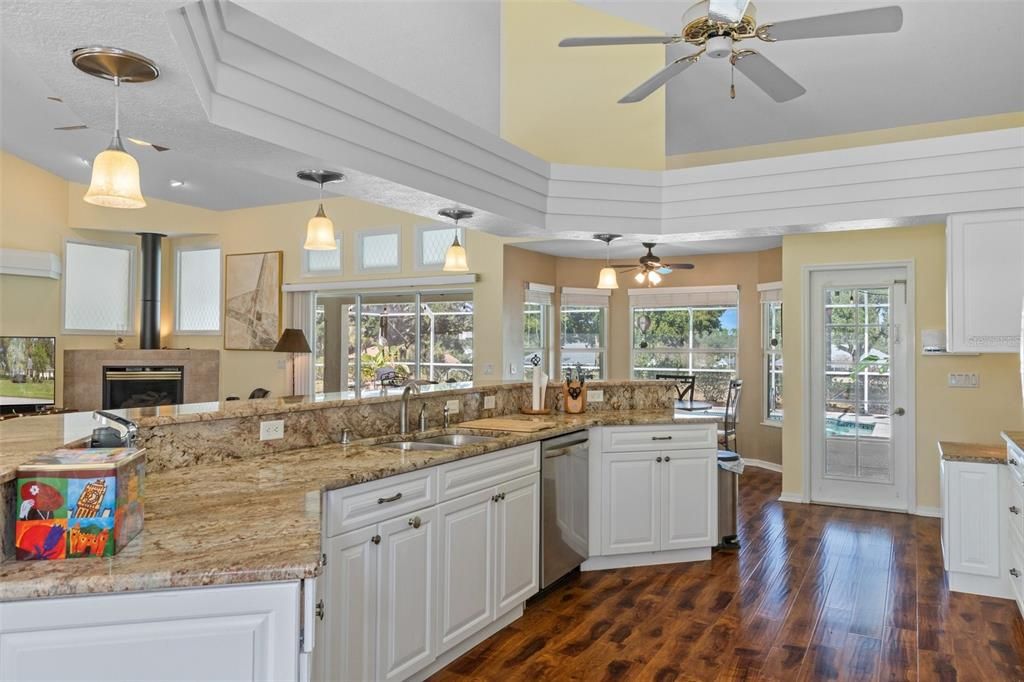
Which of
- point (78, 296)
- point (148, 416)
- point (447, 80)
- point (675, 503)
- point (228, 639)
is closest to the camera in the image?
point (228, 639)

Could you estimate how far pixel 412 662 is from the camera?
8.58 feet

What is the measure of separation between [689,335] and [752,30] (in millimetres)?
6001

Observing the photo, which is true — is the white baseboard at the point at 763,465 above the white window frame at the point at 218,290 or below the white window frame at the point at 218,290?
below

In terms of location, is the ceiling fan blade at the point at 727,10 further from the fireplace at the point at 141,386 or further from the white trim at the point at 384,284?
the fireplace at the point at 141,386

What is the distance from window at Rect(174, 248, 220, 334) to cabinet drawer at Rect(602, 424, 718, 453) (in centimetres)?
622

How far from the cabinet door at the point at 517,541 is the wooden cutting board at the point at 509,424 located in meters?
0.30

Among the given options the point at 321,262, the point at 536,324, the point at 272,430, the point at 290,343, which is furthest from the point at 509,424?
the point at 321,262

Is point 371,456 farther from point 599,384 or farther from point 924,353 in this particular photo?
point 924,353

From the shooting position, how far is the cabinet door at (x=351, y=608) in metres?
2.23

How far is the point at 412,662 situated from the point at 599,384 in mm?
2695

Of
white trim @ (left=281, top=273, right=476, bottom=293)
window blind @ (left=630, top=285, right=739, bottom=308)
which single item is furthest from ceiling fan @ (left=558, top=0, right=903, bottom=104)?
window blind @ (left=630, top=285, right=739, bottom=308)

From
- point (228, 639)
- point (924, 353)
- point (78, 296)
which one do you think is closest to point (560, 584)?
point (228, 639)

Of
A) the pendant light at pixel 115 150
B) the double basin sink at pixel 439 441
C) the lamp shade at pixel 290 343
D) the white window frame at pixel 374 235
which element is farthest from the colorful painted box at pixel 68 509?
the white window frame at pixel 374 235

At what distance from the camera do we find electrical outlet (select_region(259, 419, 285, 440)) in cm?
286
